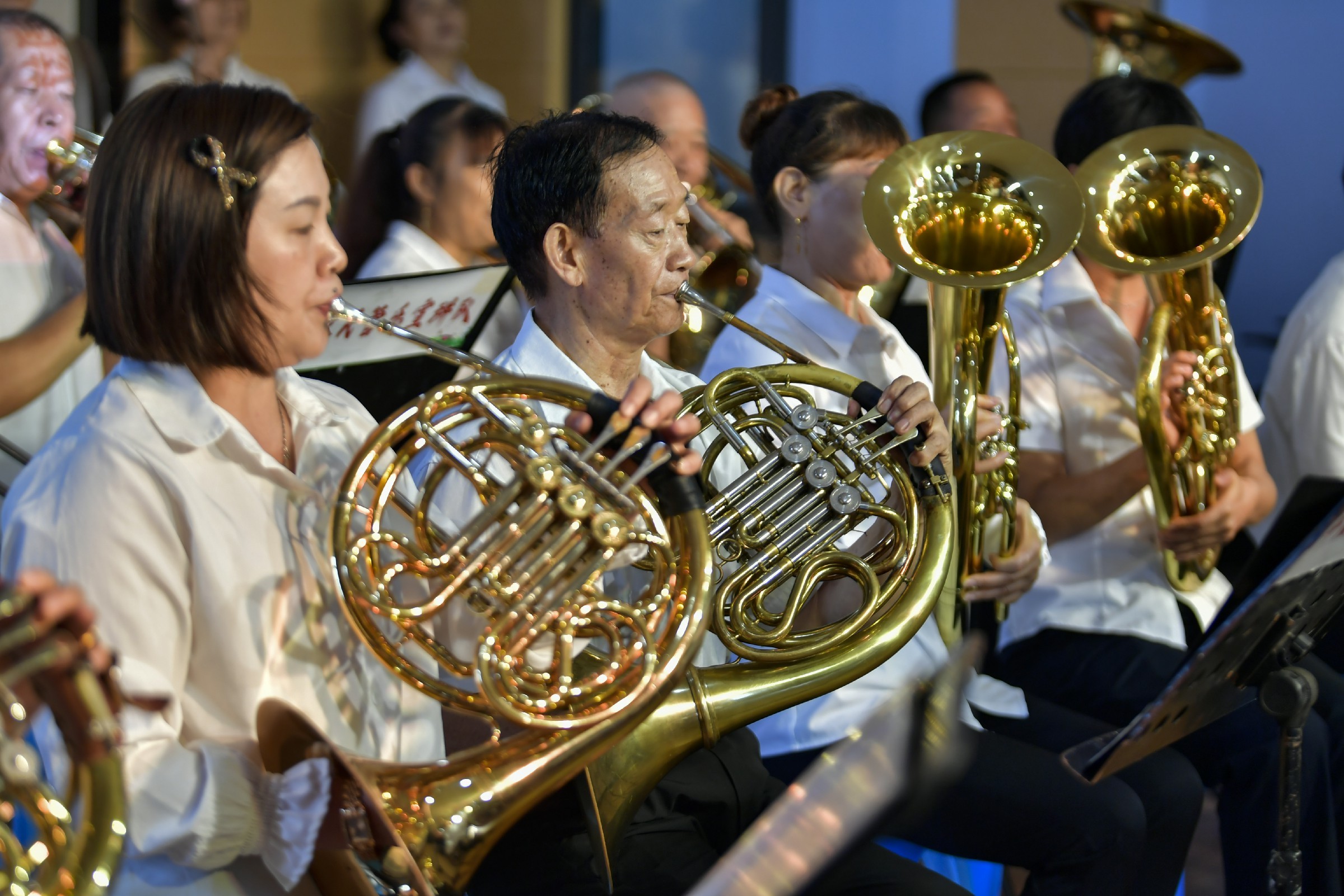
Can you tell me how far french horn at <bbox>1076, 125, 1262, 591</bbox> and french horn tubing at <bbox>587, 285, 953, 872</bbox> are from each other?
0.75 m

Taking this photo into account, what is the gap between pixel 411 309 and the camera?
7.18ft

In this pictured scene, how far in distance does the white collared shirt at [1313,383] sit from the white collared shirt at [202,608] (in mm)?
1997

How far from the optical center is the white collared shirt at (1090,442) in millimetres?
2350

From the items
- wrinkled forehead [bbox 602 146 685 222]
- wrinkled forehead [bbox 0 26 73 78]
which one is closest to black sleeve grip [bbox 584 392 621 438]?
wrinkled forehead [bbox 602 146 685 222]

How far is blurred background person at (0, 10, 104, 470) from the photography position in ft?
7.03

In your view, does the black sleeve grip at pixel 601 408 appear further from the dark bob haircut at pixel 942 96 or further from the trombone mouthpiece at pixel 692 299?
the dark bob haircut at pixel 942 96

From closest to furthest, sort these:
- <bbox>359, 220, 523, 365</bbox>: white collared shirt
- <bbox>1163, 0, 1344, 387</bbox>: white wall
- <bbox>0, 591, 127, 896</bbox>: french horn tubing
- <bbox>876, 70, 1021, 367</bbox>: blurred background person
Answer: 1. <bbox>0, 591, 127, 896</bbox>: french horn tubing
2. <bbox>359, 220, 523, 365</bbox>: white collared shirt
3. <bbox>876, 70, 1021, 367</bbox>: blurred background person
4. <bbox>1163, 0, 1344, 387</bbox>: white wall

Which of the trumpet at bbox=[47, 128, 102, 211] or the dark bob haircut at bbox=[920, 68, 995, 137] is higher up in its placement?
the trumpet at bbox=[47, 128, 102, 211]

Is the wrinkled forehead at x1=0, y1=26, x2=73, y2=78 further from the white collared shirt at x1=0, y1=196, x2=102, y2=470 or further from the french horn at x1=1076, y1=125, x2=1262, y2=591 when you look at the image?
the french horn at x1=1076, y1=125, x2=1262, y2=591

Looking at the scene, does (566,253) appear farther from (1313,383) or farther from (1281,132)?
(1281,132)

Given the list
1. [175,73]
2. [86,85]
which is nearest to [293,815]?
[86,85]

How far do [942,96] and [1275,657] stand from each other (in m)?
2.67

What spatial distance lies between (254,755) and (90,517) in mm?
274

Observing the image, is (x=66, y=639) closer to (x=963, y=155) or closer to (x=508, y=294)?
(x=963, y=155)
